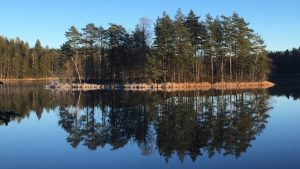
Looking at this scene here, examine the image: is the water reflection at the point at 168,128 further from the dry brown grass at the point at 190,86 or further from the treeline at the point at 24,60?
the treeline at the point at 24,60

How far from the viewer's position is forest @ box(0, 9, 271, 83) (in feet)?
219

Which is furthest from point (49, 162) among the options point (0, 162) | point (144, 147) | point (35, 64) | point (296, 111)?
point (35, 64)

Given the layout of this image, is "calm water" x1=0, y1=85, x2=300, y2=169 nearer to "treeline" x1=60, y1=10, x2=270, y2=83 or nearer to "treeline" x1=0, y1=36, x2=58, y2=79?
"treeline" x1=60, y1=10, x2=270, y2=83

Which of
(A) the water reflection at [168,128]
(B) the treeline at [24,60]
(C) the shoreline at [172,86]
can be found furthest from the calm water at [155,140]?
(B) the treeline at [24,60]

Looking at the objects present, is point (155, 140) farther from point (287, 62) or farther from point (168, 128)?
point (287, 62)

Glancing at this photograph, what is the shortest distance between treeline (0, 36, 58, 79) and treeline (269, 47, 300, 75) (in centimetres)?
7795

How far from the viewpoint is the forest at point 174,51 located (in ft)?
219

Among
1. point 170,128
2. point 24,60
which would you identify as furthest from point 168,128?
point 24,60

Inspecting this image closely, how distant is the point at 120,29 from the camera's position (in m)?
76.6

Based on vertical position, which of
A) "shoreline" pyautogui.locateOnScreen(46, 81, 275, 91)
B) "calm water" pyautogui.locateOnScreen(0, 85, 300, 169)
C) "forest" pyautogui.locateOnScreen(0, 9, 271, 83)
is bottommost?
"calm water" pyautogui.locateOnScreen(0, 85, 300, 169)

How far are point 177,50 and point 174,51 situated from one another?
0.54 meters

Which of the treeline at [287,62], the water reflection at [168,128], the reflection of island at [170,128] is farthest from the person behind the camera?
the treeline at [287,62]

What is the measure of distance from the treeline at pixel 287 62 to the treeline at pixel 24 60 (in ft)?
256

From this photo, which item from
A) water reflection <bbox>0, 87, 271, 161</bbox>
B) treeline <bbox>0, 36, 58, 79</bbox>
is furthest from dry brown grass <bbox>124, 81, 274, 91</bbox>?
treeline <bbox>0, 36, 58, 79</bbox>
